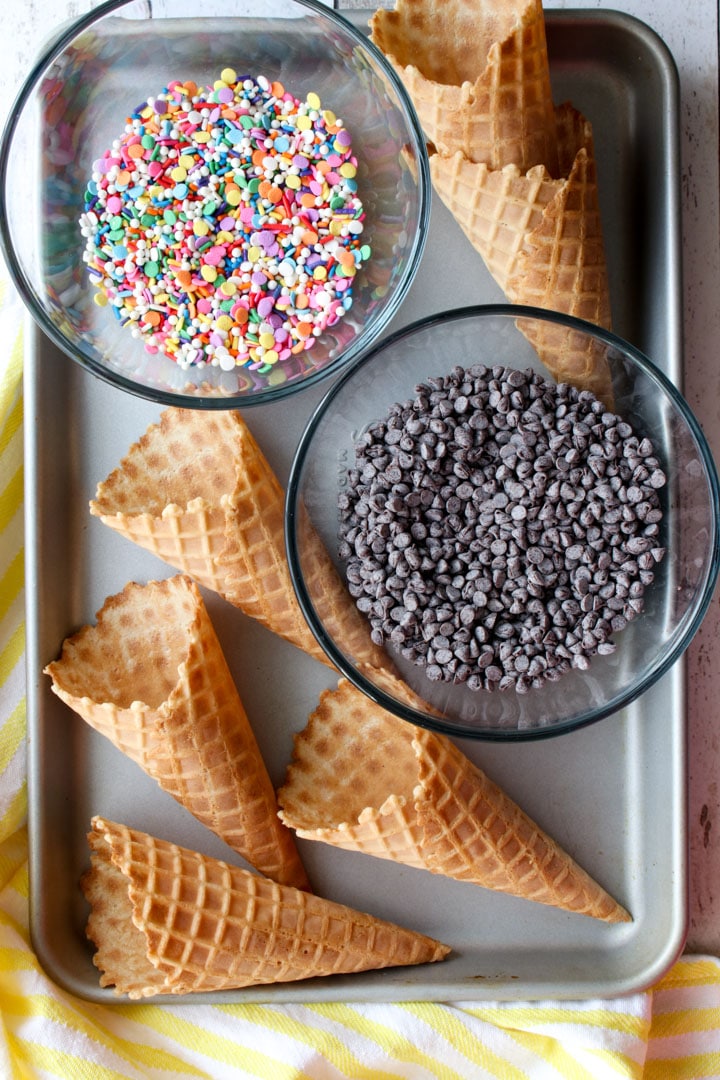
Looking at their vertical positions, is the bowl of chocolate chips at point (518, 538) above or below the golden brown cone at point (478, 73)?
below

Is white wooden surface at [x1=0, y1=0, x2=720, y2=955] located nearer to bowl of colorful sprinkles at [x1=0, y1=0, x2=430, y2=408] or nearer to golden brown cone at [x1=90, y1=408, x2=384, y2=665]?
bowl of colorful sprinkles at [x1=0, y1=0, x2=430, y2=408]

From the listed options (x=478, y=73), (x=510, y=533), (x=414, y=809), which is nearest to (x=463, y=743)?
(x=414, y=809)

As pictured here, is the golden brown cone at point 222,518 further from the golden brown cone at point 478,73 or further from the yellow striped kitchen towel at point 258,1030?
the golden brown cone at point 478,73

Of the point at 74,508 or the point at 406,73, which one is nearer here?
the point at 406,73

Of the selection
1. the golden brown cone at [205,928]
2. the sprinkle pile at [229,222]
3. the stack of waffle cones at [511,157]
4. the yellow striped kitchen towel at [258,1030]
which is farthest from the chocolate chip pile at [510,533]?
the yellow striped kitchen towel at [258,1030]

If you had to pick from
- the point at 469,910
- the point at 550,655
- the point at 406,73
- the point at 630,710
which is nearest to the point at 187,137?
the point at 406,73

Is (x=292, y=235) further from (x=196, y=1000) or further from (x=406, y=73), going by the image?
(x=196, y=1000)
